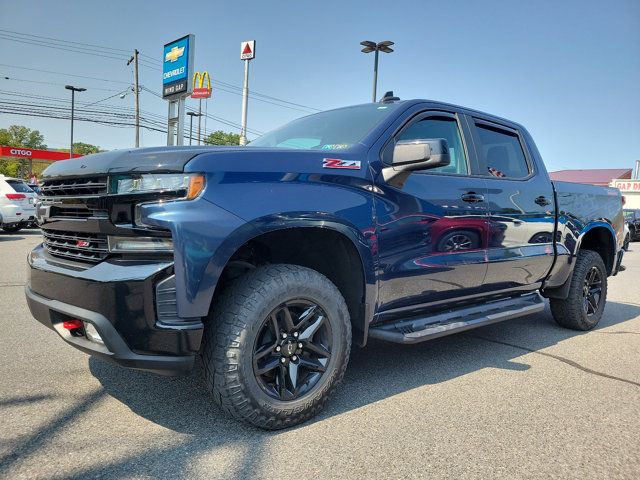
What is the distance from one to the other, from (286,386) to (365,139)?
1548 millimetres

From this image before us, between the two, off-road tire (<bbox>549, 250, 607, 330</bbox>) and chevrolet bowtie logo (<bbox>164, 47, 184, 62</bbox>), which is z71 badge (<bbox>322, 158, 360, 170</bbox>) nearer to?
off-road tire (<bbox>549, 250, 607, 330</bbox>)

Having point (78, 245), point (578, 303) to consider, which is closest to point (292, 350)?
point (78, 245)

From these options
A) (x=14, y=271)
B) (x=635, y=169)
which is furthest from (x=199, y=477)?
(x=635, y=169)

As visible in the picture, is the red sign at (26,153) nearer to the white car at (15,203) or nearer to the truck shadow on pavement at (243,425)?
the white car at (15,203)

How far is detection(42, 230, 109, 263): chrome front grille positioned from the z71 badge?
1.19 meters

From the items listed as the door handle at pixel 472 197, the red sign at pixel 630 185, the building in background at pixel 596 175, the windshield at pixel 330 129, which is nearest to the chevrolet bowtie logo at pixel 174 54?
the windshield at pixel 330 129

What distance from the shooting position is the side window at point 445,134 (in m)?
3.39

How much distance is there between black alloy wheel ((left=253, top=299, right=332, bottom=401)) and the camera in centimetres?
250

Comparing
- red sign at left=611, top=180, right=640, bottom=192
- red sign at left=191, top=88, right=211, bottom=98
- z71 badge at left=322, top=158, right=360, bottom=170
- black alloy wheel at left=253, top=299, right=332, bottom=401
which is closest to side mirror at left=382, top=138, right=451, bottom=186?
z71 badge at left=322, top=158, right=360, bottom=170

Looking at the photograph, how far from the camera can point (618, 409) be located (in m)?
2.94

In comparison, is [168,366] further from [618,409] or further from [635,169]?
[635,169]

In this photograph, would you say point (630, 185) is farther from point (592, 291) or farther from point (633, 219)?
point (592, 291)

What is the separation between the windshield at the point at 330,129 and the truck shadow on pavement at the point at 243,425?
159 cm

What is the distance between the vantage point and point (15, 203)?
12742mm
